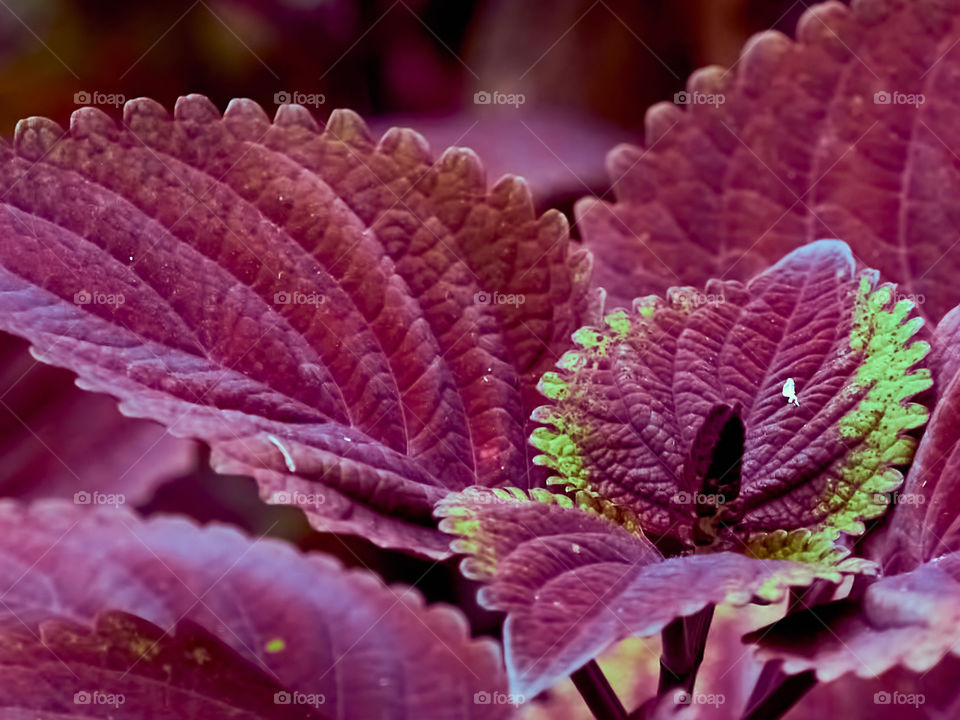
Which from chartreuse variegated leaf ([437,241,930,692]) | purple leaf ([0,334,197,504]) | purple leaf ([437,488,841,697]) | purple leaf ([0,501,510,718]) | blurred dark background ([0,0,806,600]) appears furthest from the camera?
blurred dark background ([0,0,806,600])

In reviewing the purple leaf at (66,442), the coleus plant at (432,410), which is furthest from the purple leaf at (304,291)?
the purple leaf at (66,442)

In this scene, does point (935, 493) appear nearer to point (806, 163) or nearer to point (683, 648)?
point (683, 648)

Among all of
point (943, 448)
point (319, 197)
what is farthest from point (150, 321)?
point (943, 448)

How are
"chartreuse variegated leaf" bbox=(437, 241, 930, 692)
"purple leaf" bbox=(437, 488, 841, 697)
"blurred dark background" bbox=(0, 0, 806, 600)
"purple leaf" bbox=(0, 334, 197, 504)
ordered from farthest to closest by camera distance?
1. "blurred dark background" bbox=(0, 0, 806, 600)
2. "purple leaf" bbox=(0, 334, 197, 504)
3. "chartreuse variegated leaf" bbox=(437, 241, 930, 692)
4. "purple leaf" bbox=(437, 488, 841, 697)

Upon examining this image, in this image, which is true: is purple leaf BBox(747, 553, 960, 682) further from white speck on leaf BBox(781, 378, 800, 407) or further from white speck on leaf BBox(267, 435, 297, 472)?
white speck on leaf BBox(267, 435, 297, 472)

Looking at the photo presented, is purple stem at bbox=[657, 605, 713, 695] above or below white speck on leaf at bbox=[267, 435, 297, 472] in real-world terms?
below

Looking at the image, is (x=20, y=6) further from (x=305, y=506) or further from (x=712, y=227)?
(x=305, y=506)

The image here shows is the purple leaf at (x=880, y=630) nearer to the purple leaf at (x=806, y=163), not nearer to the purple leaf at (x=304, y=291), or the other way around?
the purple leaf at (x=304, y=291)

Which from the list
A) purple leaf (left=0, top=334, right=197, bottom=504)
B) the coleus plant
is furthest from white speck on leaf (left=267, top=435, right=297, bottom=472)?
purple leaf (left=0, top=334, right=197, bottom=504)
